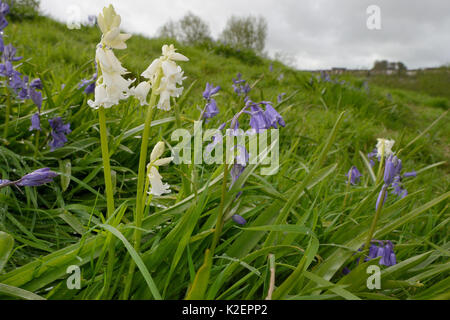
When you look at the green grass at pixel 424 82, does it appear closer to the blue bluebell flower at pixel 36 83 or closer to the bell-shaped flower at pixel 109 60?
the blue bluebell flower at pixel 36 83

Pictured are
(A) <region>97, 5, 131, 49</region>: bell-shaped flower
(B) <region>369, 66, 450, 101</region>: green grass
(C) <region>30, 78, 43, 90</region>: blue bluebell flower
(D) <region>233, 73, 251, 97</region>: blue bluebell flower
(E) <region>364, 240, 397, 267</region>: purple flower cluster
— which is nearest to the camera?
(A) <region>97, 5, 131, 49</region>: bell-shaped flower

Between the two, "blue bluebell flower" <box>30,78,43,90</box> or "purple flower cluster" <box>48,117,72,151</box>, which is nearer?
"purple flower cluster" <box>48,117,72,151</box>

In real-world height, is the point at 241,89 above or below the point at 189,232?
above

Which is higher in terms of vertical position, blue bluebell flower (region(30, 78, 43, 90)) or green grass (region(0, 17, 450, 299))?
blue bluebell flower (region(30, 78, 43, 90))

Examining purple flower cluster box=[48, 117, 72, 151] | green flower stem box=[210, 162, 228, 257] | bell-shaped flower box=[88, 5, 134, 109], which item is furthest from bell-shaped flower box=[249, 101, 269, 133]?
purple flower cluster box=[48, 117, 72, 151]

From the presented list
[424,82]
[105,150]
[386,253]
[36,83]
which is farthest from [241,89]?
[424,82]

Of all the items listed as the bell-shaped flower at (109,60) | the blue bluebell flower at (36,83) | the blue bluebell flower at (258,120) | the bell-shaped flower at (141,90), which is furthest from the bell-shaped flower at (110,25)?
the blue bluebell flower at (36,83)

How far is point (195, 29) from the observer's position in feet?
56.2

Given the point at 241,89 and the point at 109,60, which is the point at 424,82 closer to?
the point at 241,89

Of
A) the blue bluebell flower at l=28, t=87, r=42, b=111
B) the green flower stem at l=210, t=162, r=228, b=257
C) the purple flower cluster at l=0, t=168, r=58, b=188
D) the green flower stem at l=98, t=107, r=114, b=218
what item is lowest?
the green flower stem at l=210, t=162, r=228, b=257

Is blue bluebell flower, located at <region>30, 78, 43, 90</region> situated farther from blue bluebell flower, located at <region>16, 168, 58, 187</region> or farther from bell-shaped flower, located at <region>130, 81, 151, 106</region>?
bell-shaped flower, located at <region>130, 81, 151, 106</region>

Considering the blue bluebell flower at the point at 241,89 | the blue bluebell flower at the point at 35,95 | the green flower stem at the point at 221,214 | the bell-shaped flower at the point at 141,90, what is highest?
the blue bluebell flower at the point at 241,89

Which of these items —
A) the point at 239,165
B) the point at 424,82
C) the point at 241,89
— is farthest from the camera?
the point at 424,82
